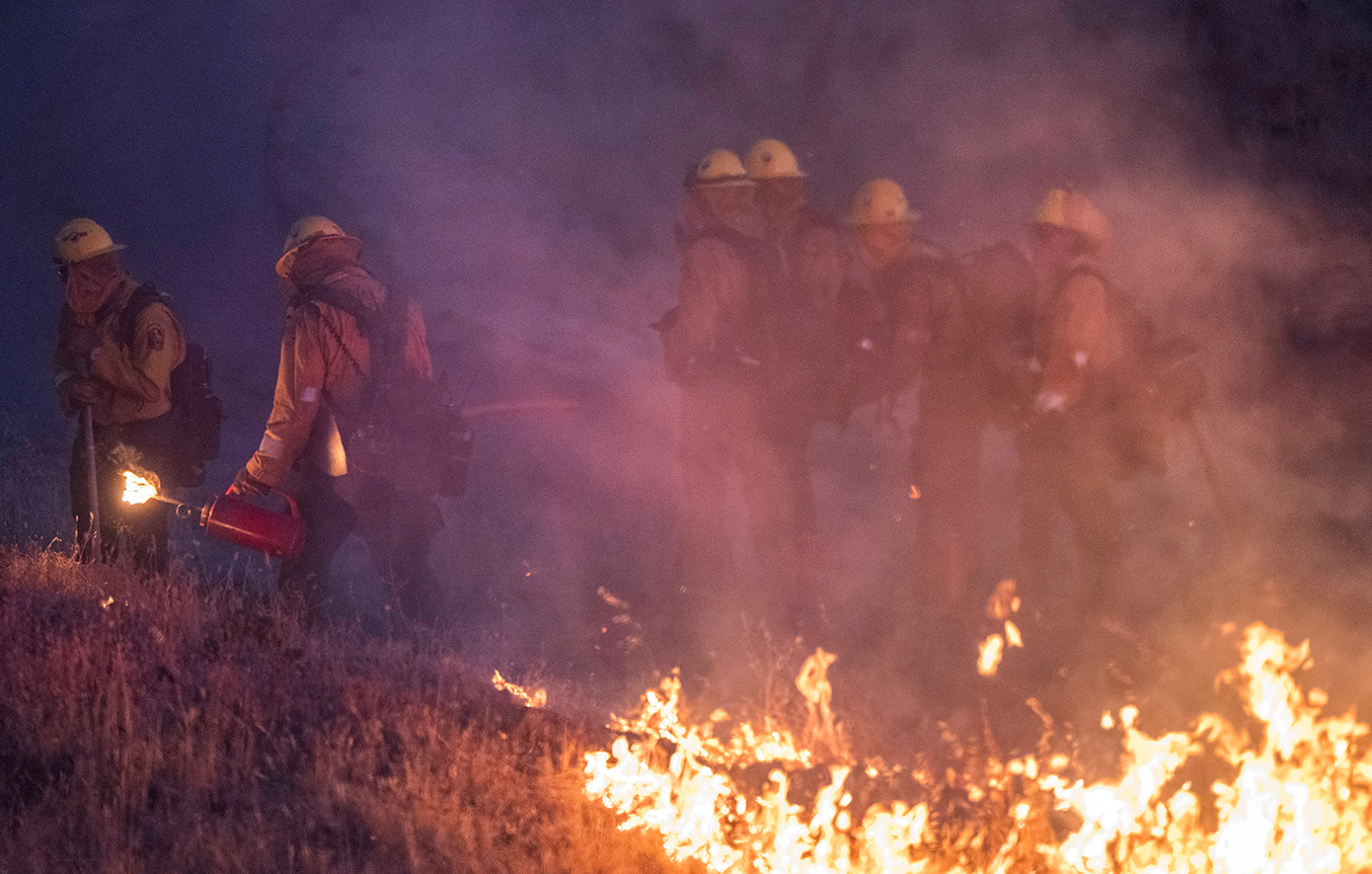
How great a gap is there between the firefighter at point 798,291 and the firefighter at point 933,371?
207 millimetres

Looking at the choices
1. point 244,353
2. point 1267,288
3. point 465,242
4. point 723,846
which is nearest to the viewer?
point 723,846

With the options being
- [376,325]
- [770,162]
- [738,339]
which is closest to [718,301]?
[738,339]

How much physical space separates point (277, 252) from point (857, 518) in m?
4.72

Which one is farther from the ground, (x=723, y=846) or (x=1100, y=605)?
(x=1100, y=605)

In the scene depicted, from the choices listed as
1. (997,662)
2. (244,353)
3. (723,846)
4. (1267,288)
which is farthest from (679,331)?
(244,353)

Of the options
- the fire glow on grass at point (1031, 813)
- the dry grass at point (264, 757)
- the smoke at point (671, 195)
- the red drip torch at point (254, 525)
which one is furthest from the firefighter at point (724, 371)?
the fire glow on grass at point (1031, 813)

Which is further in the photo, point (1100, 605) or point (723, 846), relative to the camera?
point (1100, 605)

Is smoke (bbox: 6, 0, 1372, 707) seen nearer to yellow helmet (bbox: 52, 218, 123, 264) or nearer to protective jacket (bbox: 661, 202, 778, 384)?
protective jacket (bbox: 661, 202, 778, 384)

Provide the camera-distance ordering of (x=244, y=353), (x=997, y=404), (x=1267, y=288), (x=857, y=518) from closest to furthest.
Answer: (x=997, y=404) → (x=1267, y=288) → (x=857, y=518) → (x=244, y=353)

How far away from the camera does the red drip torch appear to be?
4535 mm

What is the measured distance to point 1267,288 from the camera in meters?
6.86

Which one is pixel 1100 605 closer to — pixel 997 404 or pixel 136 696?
pixel 997 404

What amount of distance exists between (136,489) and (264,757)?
6.03ft

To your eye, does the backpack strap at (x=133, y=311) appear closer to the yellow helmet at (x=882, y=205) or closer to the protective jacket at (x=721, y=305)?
the protective jacket at (x=721, y=305)
